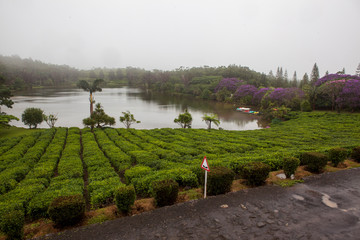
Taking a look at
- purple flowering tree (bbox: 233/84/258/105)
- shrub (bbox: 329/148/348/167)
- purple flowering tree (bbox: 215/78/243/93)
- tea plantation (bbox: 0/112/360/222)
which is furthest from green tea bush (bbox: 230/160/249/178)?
purple flowering tree (bbox: 215/78/243/93)

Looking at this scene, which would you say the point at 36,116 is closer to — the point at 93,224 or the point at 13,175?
the point at 13,175

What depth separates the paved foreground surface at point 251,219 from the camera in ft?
18.2

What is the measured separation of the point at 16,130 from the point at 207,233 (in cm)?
3366

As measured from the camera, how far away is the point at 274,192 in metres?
7.87

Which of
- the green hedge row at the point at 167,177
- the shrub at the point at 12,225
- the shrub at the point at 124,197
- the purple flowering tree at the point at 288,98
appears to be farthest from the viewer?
the purple flowering tree at the point at 288,98

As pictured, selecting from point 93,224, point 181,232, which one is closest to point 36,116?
point 93,224

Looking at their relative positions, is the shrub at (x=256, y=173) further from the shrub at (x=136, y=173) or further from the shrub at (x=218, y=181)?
the shrub at (x=136, y=173)

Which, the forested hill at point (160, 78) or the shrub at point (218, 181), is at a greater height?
the forested hill at point (160, 78)

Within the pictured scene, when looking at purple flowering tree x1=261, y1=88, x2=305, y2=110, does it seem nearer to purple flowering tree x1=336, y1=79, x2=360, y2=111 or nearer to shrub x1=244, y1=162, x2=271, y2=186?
purple flowering tree x1=336, y1=79, x2=360, y2=111

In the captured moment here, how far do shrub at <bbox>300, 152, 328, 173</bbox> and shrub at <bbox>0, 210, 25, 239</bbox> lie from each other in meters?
11.7

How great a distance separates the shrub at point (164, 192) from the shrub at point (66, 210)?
2.37 meters

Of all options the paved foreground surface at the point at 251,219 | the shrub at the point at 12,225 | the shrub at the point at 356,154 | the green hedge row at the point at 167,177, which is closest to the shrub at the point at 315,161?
the paved foreground surface at the point at 251,219

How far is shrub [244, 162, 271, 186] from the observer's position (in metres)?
8.16

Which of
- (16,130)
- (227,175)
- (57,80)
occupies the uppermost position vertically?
(57,80)
